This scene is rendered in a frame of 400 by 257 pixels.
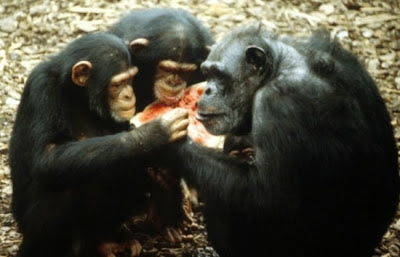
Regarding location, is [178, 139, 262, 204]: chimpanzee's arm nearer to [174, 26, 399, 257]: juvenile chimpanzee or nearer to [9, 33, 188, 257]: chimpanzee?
[174, 26, 399, 257]: juvenile chimpanzee

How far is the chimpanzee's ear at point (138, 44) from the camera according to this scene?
19.0ft

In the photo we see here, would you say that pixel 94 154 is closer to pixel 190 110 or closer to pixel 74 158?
pixel 74 158

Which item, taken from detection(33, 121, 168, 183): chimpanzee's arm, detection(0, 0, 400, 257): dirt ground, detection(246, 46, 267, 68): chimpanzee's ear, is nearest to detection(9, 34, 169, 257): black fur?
detection(33, 121, 168, 183): chimpanzee's arm

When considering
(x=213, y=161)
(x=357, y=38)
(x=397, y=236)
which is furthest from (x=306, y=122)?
(x=357, y=38)

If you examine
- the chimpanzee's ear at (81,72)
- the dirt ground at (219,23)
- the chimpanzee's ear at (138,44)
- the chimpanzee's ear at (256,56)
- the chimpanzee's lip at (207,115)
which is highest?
the chimpanzee's ear at (256,56)

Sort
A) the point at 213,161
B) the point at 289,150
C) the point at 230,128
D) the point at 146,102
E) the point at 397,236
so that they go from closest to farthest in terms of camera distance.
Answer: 1. the point at 289,150
2. the point at 213,161
3. the point at 230,128
4. the point at 397,236
5. the point at 146,102

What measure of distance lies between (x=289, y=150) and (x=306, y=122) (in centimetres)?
22

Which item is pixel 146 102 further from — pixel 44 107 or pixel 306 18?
pixel 306 18

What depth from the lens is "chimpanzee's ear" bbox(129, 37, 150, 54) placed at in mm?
5777

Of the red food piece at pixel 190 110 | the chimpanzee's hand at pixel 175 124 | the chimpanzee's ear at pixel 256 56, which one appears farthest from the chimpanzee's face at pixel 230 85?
the red food piece at pixel 190 110

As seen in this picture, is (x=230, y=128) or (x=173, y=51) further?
(x=173, y=51)

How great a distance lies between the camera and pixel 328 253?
4.48 metres

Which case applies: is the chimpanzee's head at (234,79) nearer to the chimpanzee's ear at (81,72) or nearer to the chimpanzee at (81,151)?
the chimpanzee at (81,151)

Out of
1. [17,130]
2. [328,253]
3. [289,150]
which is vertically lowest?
[328,253]
